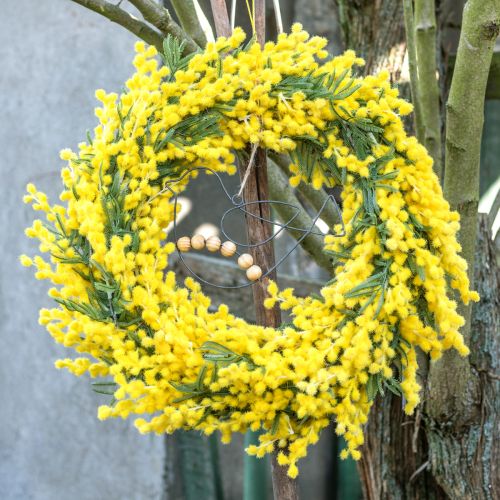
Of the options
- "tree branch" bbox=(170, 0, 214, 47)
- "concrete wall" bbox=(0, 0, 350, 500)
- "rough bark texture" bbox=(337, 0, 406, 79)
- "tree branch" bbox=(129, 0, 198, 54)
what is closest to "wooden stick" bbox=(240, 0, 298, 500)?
"tree branch" bbox=(129, 0, 198, 54)

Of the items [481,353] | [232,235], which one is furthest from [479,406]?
[232,235]

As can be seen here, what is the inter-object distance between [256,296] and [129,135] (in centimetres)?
38

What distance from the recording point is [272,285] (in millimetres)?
1334

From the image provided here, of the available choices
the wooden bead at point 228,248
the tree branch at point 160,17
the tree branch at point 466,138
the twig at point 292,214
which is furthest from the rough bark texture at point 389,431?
the wooden bead at point 228,248

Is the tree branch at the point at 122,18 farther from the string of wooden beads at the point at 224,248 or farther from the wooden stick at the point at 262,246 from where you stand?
the string of wooden beads at the point at 224,248

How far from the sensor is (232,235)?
10.3 ft

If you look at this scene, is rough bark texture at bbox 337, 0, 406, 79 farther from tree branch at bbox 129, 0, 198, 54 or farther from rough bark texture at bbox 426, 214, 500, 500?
rough bark texture at bbox 426, 214, 500, 500

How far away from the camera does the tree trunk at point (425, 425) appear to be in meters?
1.89

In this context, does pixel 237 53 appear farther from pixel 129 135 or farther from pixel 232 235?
pixel 232 235

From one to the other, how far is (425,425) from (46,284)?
1.53 metres

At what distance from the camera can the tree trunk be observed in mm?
1887

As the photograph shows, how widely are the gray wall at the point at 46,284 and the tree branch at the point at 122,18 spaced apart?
1.05m

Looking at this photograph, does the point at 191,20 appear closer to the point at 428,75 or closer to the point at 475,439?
the point at 428,75

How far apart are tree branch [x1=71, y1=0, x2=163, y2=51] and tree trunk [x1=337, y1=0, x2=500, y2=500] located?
69cm
